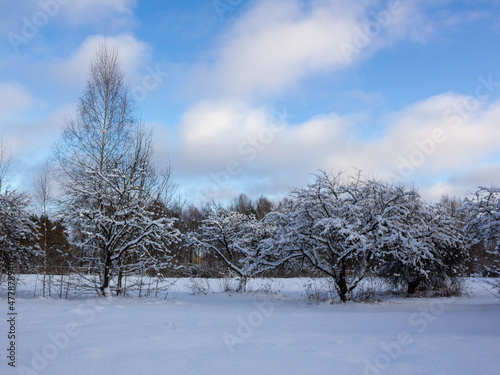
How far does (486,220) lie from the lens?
10.8 meters

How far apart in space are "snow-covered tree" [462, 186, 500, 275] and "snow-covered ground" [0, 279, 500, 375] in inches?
119

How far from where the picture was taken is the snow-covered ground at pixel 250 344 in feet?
13.9

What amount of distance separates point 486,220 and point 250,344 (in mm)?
9173

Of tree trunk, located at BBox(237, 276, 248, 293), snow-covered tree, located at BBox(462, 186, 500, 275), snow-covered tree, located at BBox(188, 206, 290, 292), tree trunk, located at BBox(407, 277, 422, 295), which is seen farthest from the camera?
snow-covered tree, located at BBox(188, 206, 290, 292)

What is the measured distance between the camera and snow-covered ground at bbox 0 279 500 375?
13.9 ft

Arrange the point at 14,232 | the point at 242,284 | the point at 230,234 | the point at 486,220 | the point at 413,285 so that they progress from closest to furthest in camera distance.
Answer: the point at 486,220 < the point at 14,232 < the point at 413,285 < the point at 242,284 < the point at 230,234

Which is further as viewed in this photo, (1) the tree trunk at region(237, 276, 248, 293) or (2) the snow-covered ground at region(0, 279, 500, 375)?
(1) the tree trunk at region(237, 276, 248, 293)

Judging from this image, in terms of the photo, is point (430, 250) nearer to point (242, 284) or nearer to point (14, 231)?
point (242, 284)

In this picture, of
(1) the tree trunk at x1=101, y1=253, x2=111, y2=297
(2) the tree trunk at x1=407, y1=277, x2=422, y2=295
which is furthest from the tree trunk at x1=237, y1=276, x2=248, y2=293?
(2) the tree trunk at x1=407, y1=277, x2=422, y2=295

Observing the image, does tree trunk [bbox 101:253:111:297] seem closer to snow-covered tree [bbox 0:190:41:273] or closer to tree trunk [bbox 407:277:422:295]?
snow-covered tree [bbox 0:190:41:273]

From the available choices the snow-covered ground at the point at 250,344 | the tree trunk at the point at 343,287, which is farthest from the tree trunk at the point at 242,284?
the snow-covered ground at the point at 250,344

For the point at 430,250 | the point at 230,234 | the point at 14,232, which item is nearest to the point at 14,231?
the point at 14,232

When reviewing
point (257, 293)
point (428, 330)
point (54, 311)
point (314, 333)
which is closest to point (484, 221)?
point (428, 330)

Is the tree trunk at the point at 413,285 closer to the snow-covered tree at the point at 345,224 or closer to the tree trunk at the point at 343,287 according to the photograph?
the snow-covered tree at the point at 345,224
